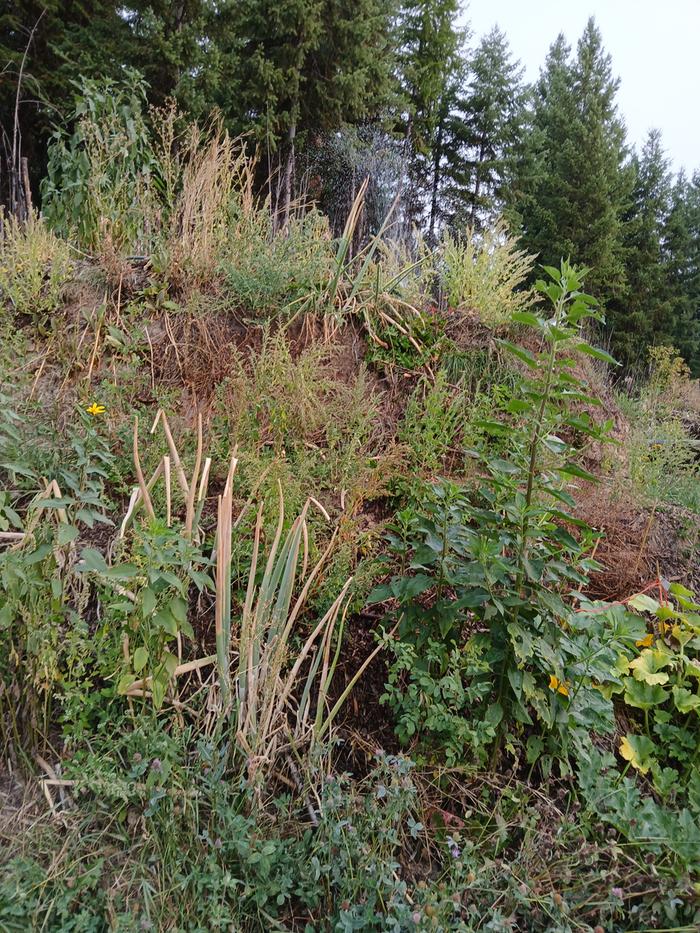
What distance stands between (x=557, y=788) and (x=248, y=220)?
3.31 metres

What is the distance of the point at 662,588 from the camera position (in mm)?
2258

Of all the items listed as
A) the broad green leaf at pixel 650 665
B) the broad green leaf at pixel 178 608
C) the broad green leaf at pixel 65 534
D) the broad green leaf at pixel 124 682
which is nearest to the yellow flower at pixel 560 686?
the broad green leaf at pixel 650 665

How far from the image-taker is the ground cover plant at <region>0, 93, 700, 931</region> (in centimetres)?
132

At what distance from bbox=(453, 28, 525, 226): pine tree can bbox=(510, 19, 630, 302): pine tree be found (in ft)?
2.52

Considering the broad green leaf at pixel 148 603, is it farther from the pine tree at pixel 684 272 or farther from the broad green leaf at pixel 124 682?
the pine tree at pixel 684 272

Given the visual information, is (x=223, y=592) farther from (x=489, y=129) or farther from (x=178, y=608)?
(x=489, y=129)

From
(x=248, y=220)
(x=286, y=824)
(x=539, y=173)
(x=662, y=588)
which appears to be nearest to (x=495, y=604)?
(x=286, y=824)

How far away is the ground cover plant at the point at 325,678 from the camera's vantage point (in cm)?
132

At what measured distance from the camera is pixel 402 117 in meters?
17.5

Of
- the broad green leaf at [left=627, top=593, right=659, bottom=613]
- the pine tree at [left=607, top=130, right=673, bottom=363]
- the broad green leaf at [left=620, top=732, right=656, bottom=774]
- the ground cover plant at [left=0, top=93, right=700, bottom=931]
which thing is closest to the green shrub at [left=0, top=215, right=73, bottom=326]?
the ground cover plant at [left=0, top=93, right=700, bottom=931]

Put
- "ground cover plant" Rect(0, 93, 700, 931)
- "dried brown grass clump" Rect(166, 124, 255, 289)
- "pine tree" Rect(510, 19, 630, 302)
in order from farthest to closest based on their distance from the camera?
"pine tree" Rect(510, 19, 630, 302)
"dried brown grass clump" Rect(166, 124, 255, 289)
"ground cover plant" Rect(0, 93, 700, 931)

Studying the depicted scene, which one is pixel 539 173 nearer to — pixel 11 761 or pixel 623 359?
pixel 623 359

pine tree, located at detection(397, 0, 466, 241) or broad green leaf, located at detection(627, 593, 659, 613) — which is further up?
pine tree, located at detection(397, 0, 466, 241)

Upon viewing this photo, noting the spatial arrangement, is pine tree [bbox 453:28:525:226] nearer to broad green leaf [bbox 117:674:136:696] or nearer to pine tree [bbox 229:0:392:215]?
pine tree [bbox 229:0:392:215]
